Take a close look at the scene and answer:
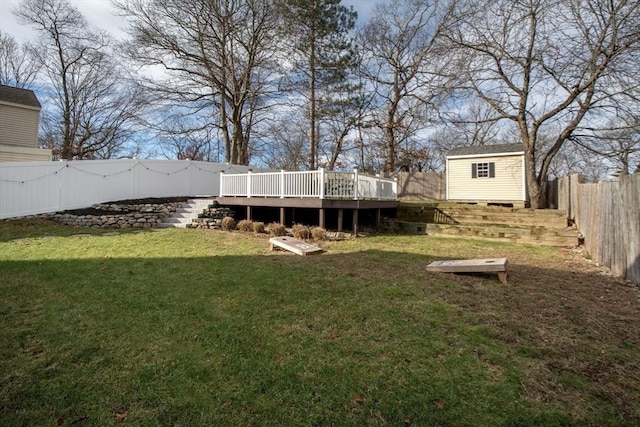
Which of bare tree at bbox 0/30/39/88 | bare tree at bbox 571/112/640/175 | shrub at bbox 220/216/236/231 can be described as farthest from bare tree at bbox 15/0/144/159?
bare tree at bbox 571/112/640/175

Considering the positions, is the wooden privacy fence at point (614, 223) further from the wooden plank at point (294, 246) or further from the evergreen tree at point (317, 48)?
the evergreen tree at point (317, 48)

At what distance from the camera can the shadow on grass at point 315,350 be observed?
81.0 inches

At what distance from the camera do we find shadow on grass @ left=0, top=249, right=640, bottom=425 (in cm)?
206

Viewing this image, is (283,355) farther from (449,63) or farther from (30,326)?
(449,63)

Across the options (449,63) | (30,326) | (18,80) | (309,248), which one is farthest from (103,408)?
(18,80)

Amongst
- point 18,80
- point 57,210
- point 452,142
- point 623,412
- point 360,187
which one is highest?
point 18,80

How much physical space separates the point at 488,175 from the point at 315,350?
50.9 ft

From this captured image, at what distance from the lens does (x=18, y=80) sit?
2266 cm

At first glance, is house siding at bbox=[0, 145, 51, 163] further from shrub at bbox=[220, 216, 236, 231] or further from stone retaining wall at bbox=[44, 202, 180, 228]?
shrub at bbox=[220, 216, 236, 231]

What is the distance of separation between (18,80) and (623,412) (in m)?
32.5

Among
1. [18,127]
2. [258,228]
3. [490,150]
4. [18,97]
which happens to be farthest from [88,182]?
[490,150]

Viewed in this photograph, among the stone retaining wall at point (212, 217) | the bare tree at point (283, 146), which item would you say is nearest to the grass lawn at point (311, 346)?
the stone retaining wall at point (212, 217)

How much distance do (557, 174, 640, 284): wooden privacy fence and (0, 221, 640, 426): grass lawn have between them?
404 millimetres

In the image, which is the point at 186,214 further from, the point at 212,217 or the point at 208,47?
the point at 208,47
